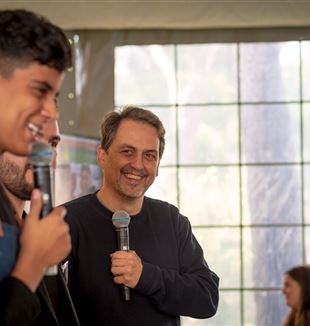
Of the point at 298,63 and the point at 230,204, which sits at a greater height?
the point at 298,63

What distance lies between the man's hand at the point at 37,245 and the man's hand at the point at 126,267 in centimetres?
100

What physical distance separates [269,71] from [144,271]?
11.5 ft

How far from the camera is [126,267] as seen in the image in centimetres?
233

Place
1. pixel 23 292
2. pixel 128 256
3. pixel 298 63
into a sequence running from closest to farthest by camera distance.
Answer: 1. pixel 23 292
2. pixel 128 256
3. pixel 298 63

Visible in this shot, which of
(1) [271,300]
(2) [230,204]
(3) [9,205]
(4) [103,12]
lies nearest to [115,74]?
(4) [103,12]

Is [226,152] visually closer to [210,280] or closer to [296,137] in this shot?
[296,137]

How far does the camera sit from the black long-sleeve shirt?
243cm

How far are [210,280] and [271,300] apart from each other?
3.20 metres

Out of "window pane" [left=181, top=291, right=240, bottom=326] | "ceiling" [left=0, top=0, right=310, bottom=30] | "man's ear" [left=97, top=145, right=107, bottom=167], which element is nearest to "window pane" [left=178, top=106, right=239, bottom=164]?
"ceiling" [left=0, top=0, right=310, bottom=30]

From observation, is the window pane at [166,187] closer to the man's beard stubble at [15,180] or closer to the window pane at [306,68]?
the window pane at [306,68]

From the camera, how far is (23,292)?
51.5 inches

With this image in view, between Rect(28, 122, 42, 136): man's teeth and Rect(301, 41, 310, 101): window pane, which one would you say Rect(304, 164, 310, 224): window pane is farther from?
Rect(28, 122, 42, 136): man's teeth

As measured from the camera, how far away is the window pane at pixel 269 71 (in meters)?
5.66

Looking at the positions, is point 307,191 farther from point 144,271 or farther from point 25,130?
point 25,130
